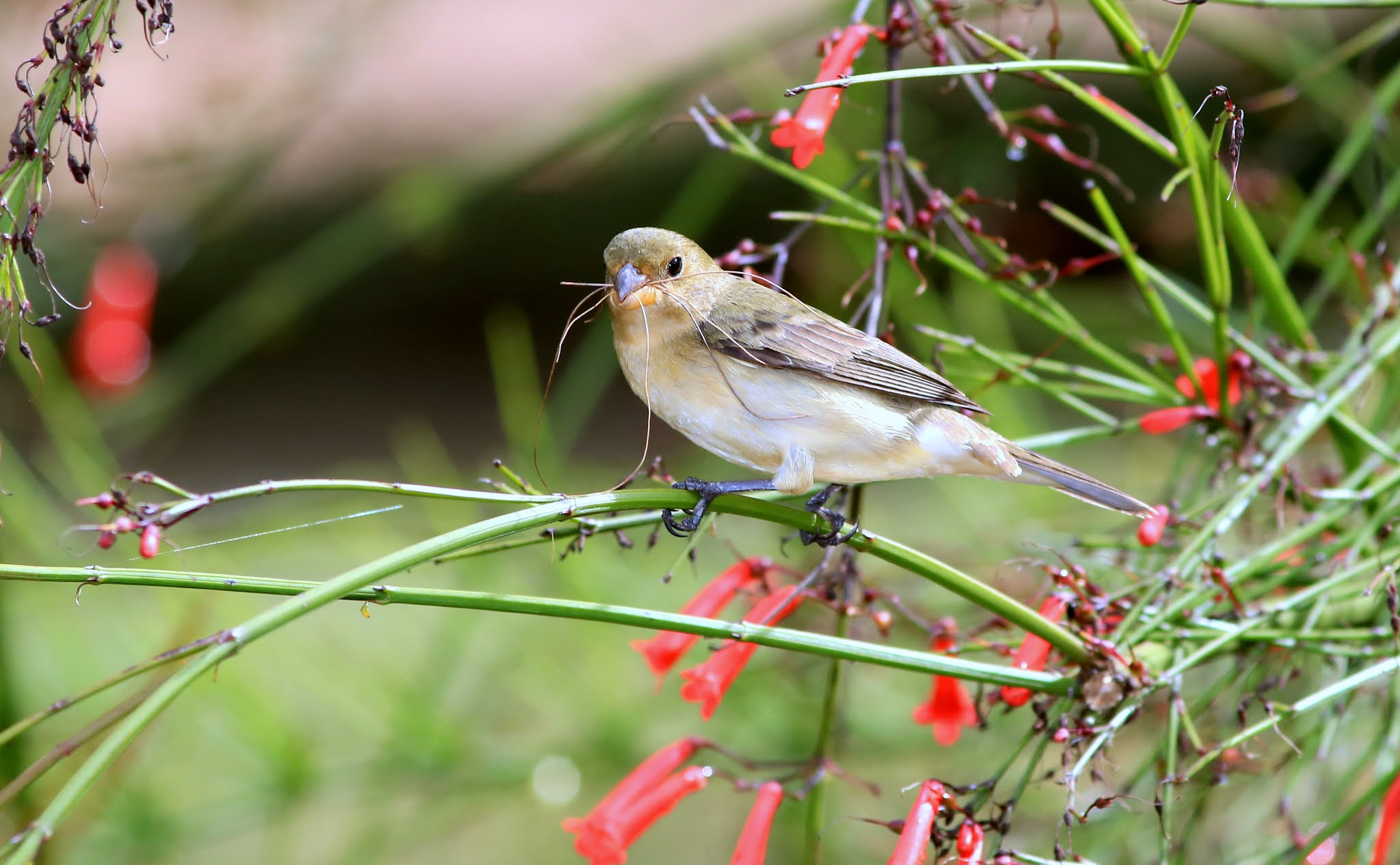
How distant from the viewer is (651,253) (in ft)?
5.42

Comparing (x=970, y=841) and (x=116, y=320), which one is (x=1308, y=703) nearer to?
(x=970, y=841)

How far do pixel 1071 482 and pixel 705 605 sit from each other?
1.92ft

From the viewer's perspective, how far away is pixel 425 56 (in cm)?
537

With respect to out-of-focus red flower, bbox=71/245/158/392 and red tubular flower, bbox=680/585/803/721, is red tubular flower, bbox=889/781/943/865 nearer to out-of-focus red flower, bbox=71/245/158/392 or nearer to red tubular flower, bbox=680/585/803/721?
red tubular flower, bbox=680/585/803/721

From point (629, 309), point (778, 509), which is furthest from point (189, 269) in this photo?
point (778, 509)

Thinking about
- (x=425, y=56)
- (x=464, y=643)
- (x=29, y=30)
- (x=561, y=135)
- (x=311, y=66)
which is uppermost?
(x=425, y=56)

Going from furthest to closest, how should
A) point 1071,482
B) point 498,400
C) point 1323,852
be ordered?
point 498,400 < point 1071,482 < point 1323,852

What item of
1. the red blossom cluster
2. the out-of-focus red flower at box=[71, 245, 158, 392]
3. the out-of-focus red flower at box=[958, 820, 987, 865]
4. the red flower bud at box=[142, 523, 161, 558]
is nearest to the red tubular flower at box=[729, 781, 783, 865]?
the red blossom cluster

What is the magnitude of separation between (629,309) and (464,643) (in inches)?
51.1

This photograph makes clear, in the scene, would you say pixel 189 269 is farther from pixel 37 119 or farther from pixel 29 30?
pixel 37 119

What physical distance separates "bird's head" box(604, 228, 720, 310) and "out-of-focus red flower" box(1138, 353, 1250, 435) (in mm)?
622

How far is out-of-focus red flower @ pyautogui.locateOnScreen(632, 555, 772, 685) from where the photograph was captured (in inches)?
66.4

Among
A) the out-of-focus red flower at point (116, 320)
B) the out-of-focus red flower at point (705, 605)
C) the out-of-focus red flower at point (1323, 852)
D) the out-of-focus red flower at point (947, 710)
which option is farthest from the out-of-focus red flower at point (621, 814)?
the out-of-focus red flower at point (116, 320)

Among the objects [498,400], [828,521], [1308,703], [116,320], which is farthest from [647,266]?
[498,400]
